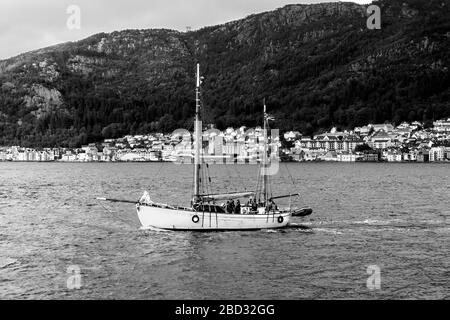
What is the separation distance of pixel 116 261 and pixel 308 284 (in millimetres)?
11828

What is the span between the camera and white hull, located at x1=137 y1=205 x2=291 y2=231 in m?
43.0

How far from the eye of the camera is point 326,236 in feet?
145

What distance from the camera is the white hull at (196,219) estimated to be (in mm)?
42969

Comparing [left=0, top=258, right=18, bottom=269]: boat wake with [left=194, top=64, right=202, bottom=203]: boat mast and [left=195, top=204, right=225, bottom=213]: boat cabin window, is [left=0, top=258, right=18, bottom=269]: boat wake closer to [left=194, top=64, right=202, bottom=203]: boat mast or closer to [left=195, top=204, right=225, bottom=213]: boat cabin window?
[left=195, top=204, right=225, bottom=213]: boat cabin window

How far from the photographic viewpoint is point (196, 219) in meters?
43.0

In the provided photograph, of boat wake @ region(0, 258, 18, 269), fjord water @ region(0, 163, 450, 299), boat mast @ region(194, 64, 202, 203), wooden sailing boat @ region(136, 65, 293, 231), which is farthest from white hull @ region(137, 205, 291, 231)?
boat wake @ region(0, 258, 18, 269)

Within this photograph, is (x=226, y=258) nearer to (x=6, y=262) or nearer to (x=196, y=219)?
(x=196, y=219)

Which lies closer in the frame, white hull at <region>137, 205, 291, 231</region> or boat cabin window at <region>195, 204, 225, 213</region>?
white hull at <region>137, 205, 291, 231</region>

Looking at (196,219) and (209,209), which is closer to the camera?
(196,219)

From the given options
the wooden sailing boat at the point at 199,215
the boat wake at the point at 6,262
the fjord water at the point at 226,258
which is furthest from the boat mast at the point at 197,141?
the boat wake at the point at 6,262

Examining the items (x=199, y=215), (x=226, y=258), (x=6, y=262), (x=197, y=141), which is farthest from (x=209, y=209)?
(x=6, y=262)
